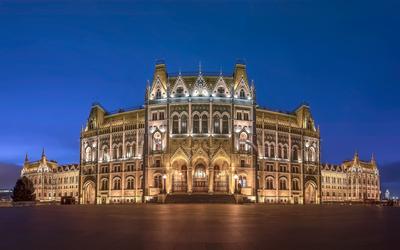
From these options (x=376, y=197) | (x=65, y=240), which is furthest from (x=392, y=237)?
(x=376, y=197)

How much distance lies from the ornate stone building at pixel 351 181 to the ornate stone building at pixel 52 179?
6919 centimetres

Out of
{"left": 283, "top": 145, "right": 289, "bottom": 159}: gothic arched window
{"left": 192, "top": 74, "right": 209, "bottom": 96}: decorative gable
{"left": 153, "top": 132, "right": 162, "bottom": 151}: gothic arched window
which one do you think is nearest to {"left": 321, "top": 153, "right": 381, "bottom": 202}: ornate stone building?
{"left": 283, "top": 145, "right": 289, "bottom": 159}: gothic arched window

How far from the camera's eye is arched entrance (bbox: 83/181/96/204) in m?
108

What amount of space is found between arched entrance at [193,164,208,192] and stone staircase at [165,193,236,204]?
4253mm

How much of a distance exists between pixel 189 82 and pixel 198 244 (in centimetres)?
8359

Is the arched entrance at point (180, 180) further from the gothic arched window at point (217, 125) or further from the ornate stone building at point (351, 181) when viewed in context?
the ornate stone building at point (351, 181)

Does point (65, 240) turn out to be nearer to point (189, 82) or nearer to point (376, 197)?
point (189, 82)

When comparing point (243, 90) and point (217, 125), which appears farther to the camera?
point (243, 90)

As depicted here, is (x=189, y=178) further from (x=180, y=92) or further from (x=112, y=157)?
(x=112, y=157)

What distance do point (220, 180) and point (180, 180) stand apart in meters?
7.61

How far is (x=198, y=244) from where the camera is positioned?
35.7 ft

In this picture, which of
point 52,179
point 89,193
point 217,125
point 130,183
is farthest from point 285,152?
point 52,179

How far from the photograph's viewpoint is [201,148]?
87.3m

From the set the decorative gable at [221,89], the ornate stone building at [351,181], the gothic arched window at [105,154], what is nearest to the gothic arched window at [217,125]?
the decorative gable at [221,89]
